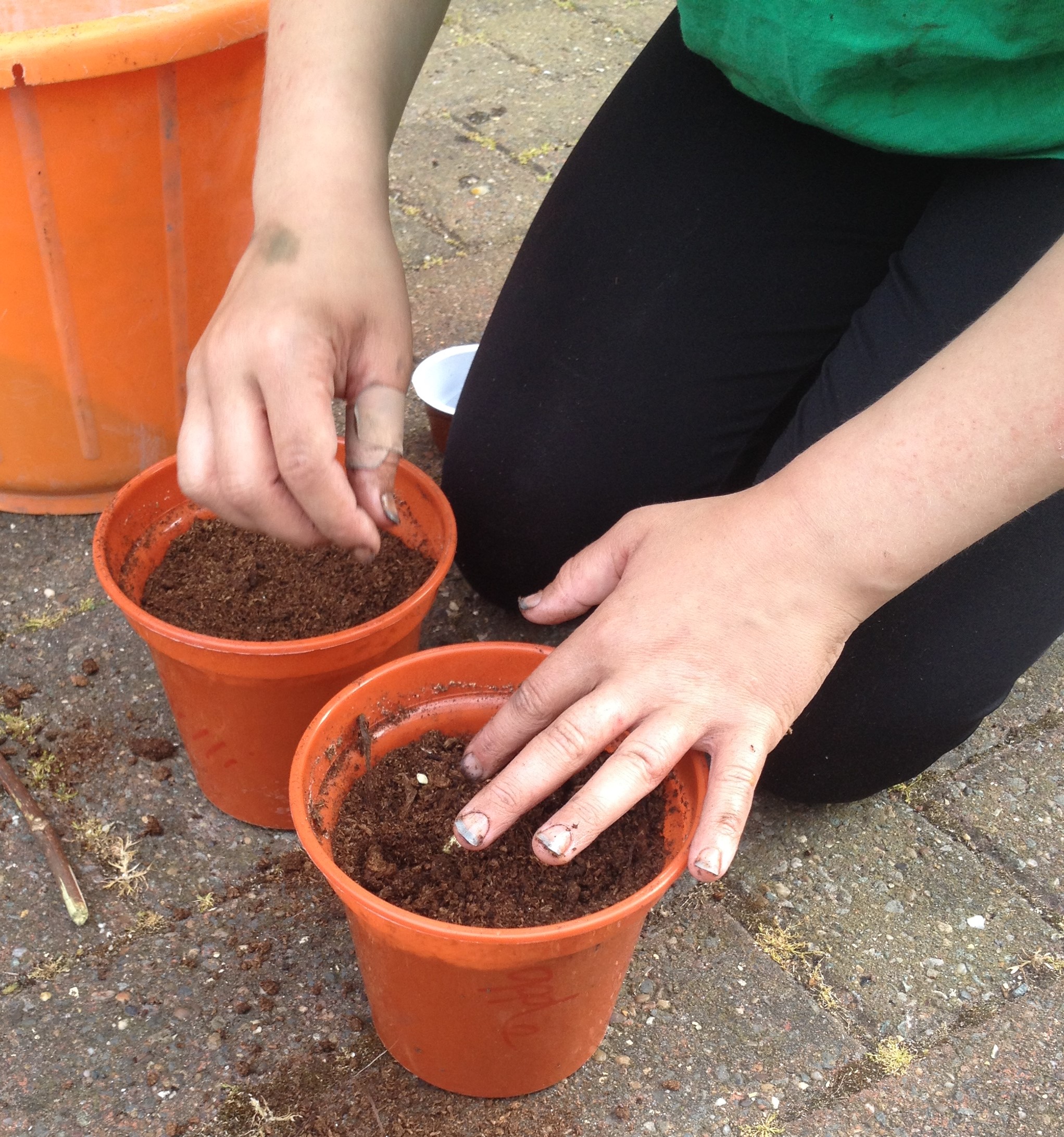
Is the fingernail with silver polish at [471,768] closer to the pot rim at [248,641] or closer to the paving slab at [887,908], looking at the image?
the pot rim at [248,641]

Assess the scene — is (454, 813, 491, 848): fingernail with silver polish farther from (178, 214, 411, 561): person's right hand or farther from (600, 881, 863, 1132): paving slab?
(600, 881, 863, 1132): paving slab

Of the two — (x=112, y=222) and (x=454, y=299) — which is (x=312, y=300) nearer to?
(x=112, y=222)

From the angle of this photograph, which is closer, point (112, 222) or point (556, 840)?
point (556, 840)

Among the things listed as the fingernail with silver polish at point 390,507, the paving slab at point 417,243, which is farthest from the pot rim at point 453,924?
the paving slab at point 417,243

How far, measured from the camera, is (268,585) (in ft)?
5.12

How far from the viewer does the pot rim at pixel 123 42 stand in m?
1.47

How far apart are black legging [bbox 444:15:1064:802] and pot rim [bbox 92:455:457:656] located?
0.94 feet

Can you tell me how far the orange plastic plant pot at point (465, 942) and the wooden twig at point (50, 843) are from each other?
429 millimetres

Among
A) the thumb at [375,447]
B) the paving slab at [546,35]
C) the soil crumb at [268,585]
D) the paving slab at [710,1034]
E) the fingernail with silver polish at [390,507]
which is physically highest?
the thumb at [375,447]

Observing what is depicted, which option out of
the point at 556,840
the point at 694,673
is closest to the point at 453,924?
the point at 556,840

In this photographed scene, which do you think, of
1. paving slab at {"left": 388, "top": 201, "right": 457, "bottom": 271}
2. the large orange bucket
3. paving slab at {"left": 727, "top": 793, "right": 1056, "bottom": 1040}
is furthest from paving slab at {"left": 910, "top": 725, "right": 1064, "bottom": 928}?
paving slab at {"left": 388, "top": 201, "right": 457, "bottom": 271}

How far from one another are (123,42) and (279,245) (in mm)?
521

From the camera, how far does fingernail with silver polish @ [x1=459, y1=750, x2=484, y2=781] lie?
1257 millimetres

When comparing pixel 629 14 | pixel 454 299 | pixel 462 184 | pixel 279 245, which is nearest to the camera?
pixel 279 245
